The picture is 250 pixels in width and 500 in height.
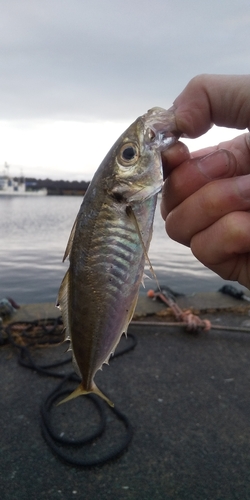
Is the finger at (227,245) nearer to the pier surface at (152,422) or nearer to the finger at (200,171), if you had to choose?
the finger at (200,171)

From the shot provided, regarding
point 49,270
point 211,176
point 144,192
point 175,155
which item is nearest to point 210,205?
point 211,176

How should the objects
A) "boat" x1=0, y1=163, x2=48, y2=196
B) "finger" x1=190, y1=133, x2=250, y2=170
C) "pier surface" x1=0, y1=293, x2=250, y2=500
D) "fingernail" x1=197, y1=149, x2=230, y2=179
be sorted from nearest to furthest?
"fingernail" x1=197, y1=149, x2=230, y2=179 → "finger" x1=190, y1=133, x2=250, y2=170 → "pier surface" x1=0, y1=293, x2=250, y2=500 → "boat" x1=0, y1=163, x2=48, y2=196

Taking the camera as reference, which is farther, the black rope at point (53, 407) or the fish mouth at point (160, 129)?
the black rope at point (53, 407)

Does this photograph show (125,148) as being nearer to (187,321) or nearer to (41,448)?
(41,448)

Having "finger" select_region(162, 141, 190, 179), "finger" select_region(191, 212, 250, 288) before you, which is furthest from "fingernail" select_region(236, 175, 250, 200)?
"finger" select_region(162, 141, 190, 179)

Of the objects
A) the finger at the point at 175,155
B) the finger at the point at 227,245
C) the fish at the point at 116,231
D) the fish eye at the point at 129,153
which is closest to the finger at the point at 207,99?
the finger at the point at 175,155

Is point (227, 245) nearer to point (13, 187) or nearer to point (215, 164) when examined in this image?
point (215, 164)

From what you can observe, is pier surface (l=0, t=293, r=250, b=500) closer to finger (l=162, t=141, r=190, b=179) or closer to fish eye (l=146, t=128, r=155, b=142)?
finger (l=162, t=141, r=190, b=179)
